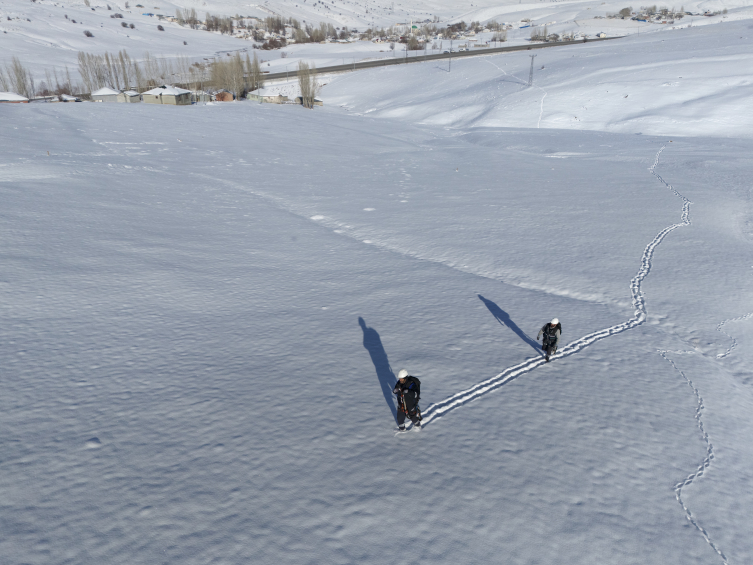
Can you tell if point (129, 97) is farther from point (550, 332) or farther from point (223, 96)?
point (550, 332)

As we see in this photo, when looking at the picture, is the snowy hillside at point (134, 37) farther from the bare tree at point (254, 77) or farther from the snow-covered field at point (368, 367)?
the snow-covered field at point (368, 367)

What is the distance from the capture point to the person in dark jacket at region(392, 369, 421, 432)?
23.2 feet

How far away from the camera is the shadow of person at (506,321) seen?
35.6 ft

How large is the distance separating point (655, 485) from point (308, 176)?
2420 centimetres

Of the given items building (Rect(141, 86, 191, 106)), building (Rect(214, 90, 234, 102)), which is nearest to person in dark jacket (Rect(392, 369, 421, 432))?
building (Rect(141, 86, 191, 106))

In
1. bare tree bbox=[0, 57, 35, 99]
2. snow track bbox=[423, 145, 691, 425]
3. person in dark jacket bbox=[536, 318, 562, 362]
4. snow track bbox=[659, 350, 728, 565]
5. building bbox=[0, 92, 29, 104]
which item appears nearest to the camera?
snow track bbox=[659, 350, 728, 565]

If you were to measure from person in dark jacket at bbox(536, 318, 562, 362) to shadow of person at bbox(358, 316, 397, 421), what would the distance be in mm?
3526

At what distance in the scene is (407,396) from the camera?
711 cm

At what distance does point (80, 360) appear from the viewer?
361 inches

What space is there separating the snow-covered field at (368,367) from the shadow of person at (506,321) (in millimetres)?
105

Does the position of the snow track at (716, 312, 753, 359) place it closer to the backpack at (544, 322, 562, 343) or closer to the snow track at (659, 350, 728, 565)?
the snow track at (659, 350, 728, 565)

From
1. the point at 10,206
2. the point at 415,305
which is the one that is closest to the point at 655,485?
the point at 415,305

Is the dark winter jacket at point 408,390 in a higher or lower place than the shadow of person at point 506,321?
higher

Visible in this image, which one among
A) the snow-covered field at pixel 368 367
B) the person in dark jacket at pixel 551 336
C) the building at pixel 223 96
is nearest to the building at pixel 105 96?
the building at pixel 223 96
